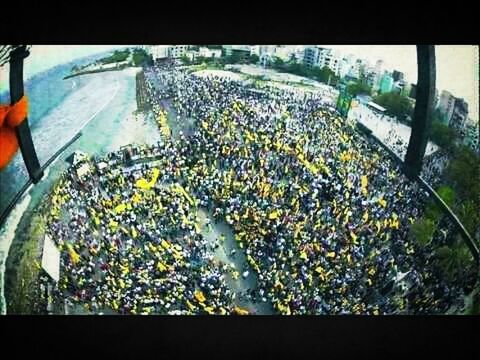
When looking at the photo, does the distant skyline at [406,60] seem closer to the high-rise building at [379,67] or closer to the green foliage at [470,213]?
the high-rise building at [379,67]

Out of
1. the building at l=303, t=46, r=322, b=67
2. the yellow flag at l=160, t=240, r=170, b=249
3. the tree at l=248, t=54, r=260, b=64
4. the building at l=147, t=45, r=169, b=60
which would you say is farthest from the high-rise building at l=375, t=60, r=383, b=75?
the yellow flag at l=160, t=240, r=170, b=249

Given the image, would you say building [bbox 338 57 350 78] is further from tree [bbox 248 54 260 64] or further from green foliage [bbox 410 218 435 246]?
green foliage [bbox 410 218 435 246]

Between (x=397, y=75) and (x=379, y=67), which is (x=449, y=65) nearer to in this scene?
(x=397, y=75)

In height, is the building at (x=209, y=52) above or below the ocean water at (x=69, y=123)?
above

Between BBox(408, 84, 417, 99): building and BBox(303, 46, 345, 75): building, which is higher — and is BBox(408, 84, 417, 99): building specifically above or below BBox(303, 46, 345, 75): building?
below

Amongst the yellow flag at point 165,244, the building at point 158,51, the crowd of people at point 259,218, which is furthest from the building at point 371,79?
the yellow flag at point 165,244
